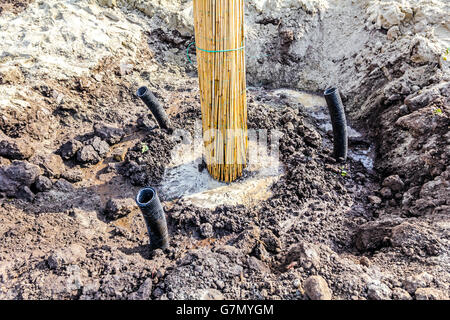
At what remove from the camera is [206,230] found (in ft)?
9.16

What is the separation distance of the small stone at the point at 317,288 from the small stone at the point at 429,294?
0.51 meters

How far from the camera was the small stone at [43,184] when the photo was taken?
118 inches

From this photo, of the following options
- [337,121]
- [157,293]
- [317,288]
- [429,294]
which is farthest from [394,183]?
[157,293]

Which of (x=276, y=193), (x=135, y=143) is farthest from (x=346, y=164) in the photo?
(x=135, y=143)

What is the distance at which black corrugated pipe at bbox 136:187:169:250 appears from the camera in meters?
2.27

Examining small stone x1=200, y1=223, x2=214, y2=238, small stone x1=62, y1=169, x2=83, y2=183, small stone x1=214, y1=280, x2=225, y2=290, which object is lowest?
small stone x1=214, y1=280, x2=225, y2=290

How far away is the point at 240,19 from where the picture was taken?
8.27ft

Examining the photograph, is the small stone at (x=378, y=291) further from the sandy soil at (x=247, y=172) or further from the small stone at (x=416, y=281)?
the small stone at (x=416, y=281)

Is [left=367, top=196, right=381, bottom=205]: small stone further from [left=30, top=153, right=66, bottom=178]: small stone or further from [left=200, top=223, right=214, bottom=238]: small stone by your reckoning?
[left=30, top=153, right=66, bottom=178]: small stone

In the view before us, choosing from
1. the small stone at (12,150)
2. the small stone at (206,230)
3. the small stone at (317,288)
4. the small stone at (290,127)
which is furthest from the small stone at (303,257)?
the small stone at (12,150)

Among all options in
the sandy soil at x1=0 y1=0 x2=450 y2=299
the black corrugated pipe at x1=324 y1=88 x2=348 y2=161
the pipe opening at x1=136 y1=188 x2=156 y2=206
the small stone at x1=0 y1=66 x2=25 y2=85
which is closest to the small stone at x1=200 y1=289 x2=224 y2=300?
the sandy soil at x1=0 y1=0 x2=450 y2=299

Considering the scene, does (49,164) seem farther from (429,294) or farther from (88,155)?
(429,294)

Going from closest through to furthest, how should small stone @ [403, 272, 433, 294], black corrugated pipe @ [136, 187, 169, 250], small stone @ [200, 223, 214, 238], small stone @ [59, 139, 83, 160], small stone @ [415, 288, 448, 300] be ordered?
1. small stone @ [415, 288, 448, 300]
2. small stone @ [403, 272, 433, 294]
3. black corrugated pipe @ [136, 187, 169, 250]
4. small stone @ [200, 223, 214, 238]
5. small stone @ [59, 139, 83, 160]
